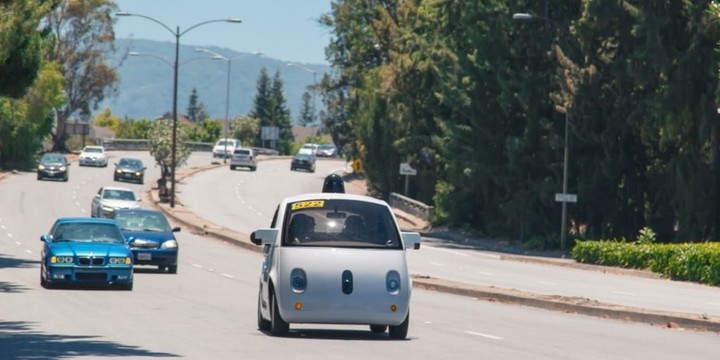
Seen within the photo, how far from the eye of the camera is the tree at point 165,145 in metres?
88.5

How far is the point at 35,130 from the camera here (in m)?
106

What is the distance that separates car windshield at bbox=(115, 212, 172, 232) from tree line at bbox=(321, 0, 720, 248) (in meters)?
16.0

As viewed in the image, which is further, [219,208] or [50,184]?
[50,184]

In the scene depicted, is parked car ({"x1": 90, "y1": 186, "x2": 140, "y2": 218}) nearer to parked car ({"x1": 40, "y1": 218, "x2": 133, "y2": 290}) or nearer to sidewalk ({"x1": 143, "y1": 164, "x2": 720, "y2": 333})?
sidewalk ({"x1": 143, "y1": 164, "x2": 720, "y2": 333})

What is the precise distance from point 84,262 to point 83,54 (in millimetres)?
108412

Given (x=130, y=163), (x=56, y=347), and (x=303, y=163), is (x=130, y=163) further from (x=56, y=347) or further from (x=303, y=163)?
(x=56, y=347)

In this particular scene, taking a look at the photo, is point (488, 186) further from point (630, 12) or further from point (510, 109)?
Result: point (630, 12)

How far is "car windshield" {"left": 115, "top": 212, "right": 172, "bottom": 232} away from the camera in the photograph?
37.0 meters

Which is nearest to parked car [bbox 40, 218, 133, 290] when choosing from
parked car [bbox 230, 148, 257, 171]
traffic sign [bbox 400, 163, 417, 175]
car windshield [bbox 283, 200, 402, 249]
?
car windshield [bbox 283, 200, 402, 249]

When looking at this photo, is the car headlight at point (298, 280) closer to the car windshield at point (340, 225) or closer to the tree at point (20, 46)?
the car windshield at point (340, 225)

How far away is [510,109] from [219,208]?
21.2m

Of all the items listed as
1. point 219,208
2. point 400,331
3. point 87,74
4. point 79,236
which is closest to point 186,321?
point 400,331

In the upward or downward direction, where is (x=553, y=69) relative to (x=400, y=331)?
upward

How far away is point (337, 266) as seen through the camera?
1841 centimetres
